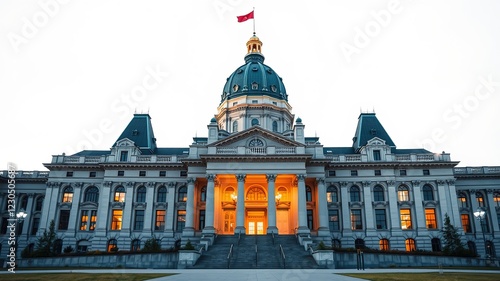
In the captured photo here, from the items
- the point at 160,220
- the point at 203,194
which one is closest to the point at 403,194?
the point at 203,194

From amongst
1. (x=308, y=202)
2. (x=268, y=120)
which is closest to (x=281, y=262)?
(x=308, y=202)

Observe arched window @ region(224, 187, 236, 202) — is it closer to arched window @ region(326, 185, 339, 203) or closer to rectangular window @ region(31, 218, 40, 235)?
arched window @ region(326, 185, 339, 203)

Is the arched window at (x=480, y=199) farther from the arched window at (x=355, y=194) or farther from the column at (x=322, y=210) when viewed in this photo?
the column at (x=322, y=210)

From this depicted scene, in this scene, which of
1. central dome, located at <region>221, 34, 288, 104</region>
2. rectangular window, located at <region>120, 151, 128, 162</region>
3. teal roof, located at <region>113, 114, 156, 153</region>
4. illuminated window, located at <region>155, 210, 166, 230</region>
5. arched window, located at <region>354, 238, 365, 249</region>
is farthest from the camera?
central dome, located at <region>221, 34, 288, 104</region>

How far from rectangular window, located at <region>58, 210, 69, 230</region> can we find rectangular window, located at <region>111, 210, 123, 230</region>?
7.12 meters

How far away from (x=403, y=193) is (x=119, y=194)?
4218 centimetres

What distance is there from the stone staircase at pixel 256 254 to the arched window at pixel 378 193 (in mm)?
16590

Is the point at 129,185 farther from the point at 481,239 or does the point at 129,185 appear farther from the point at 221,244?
the point at 481,239

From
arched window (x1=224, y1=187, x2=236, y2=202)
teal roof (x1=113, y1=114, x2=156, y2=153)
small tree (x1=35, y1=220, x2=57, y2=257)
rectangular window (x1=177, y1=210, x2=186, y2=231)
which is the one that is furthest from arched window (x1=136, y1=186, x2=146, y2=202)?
arched window (x1=224, y1=187, x2=236, y2=202)

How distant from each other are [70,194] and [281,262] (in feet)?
123

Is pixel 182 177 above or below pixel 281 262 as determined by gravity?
above

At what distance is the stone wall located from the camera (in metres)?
33.9

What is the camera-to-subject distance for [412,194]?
52375 mm

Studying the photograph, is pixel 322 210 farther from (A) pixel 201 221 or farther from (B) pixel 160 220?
→ (B) pixel 160 220
